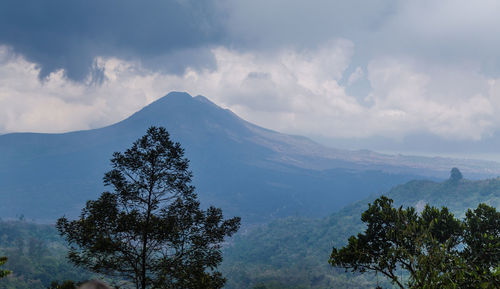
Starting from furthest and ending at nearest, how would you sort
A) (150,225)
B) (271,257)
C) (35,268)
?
(271,257) → (35,268) → (150,225)

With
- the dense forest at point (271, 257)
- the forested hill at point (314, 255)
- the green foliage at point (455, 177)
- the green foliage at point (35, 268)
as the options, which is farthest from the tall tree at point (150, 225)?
the green foliage at point (455, 177)

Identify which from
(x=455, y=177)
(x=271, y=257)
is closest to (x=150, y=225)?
(x=271, y=257)

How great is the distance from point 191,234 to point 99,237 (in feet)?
11.5

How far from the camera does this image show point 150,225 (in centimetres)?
1283

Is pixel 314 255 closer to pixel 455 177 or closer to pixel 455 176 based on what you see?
pixel 455 177

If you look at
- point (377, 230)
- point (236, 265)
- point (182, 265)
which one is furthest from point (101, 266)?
point (236, 265)

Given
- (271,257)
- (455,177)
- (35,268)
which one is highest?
(455,177)

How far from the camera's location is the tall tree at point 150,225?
12.6 meters

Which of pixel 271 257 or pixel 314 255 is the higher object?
pixel 314 255

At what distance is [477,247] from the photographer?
16.7 metres

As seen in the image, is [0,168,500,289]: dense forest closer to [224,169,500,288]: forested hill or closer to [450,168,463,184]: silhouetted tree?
[224,169,500,288]: forested hill

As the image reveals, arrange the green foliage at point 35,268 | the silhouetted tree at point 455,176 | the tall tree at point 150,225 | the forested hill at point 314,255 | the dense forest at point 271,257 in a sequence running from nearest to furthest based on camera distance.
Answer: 1. the tall tree at point 150,225
2. the green foliage at point 35,268
3. the dense forest at point 271,257
4. the forested hill at point 314,255
5. the silhouetted tree at point 455,176

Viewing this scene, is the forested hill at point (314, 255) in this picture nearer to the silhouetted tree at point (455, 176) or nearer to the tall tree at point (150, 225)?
the silhouetted tree at point (455, 176)

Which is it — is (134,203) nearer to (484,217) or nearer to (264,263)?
(484,217)
